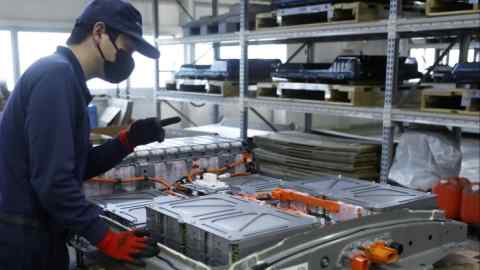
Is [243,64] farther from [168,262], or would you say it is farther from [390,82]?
[168,262]

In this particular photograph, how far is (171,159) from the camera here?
140 inches

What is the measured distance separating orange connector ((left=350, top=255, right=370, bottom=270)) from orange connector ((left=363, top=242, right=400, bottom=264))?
5 cm

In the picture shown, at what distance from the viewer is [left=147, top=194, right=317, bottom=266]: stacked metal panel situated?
1.64 metres

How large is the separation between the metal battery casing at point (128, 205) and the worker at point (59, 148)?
0.31 metres

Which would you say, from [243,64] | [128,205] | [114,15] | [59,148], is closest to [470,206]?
[243,64]

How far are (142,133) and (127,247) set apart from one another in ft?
2.74

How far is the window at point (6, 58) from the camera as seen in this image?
31.5 feet

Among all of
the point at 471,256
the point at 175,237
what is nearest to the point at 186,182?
the point at 175,237

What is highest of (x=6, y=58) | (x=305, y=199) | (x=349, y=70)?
(x=6, y=58)

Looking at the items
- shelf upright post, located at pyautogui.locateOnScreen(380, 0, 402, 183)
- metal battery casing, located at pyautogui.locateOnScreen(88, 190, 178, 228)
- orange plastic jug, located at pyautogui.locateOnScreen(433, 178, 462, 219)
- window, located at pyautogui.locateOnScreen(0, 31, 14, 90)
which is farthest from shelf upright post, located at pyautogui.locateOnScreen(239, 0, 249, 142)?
window, located at pyautogui.locateOnScreen(0, 31, 14, 90)

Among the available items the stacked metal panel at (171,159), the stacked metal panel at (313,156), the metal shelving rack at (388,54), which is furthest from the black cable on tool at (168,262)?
the stacked metal panel at (313,156)

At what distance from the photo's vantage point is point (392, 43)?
12.4ft

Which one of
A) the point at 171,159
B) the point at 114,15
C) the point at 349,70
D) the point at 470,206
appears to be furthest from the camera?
the point at 470,206

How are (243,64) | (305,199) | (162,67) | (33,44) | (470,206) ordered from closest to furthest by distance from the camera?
(305,199) < (470,206) < (243,64) < (33,44) < (162,67)
